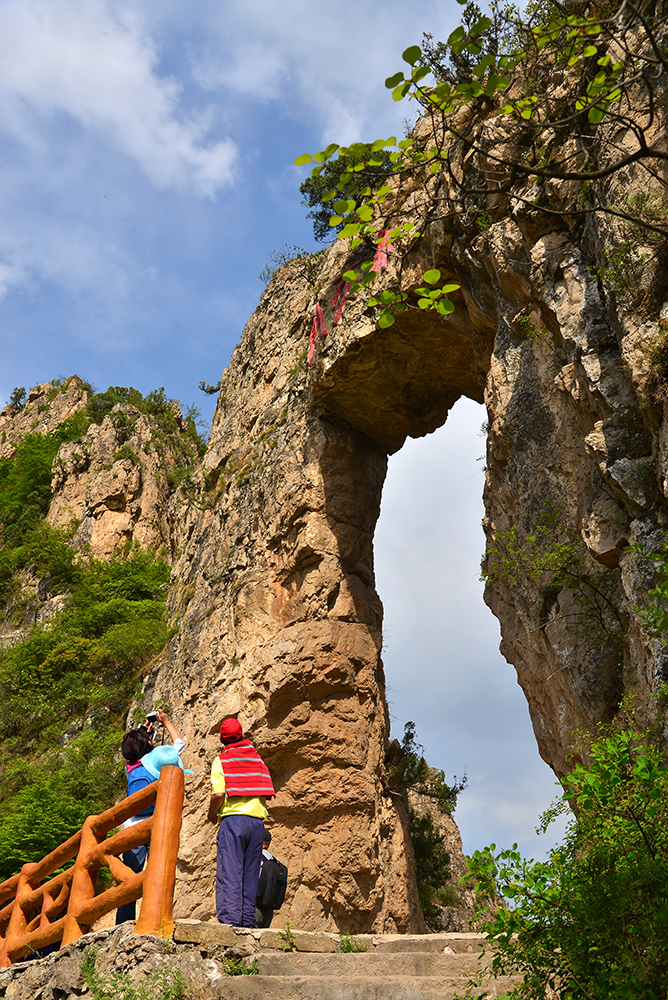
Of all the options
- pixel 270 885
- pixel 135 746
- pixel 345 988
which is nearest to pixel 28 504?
pixel 135 746

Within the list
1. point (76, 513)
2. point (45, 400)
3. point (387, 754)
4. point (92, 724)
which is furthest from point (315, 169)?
point (45, 400)

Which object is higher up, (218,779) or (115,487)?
(115,487)

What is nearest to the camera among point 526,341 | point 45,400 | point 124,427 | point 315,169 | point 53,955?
point 315,169

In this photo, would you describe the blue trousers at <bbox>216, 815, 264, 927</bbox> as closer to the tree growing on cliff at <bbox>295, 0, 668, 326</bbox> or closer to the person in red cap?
the person in red cap

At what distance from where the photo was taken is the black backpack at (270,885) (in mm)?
5375

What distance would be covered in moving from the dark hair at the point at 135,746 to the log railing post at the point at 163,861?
184 cm

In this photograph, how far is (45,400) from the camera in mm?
37156

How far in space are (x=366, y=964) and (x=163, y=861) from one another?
131 cm

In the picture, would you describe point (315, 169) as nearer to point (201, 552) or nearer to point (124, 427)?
point (201, 552)

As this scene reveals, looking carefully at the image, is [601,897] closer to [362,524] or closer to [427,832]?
[362,524]

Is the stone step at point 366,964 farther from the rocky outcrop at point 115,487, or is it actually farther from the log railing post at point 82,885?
the rocky outcrop at point 115,487

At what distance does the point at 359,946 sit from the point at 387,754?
5.49 meters

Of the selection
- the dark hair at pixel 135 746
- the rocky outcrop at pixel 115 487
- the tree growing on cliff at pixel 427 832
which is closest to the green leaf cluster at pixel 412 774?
the tree growing on cliff at pixel 427 832

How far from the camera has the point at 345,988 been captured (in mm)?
Result: 3836
